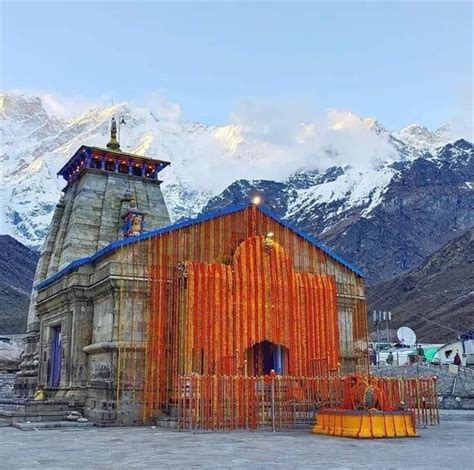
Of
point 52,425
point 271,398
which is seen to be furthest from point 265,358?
point 52,425

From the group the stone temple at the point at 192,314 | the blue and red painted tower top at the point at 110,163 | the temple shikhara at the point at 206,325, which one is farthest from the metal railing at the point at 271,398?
the blue and red painted tower top at the point at 110,163

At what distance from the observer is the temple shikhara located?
64.0 ft

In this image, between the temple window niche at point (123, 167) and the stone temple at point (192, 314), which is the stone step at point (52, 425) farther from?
the temple window niche at point (123, 167)

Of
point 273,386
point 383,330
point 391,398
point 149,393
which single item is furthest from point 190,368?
point 383,330

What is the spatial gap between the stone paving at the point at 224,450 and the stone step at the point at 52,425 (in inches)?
40.7

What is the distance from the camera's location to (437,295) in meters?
100

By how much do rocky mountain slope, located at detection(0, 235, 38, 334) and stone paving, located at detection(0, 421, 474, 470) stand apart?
68516mm

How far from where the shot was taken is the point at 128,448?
1388 cm

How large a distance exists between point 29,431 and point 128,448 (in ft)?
19.9

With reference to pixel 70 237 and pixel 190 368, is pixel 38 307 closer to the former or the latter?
pixel 70 237

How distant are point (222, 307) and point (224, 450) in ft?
30.6

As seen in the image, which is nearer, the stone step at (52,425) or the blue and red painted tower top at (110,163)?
the stone step at (52,425)

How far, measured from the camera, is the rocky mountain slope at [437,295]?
84688 millimetres

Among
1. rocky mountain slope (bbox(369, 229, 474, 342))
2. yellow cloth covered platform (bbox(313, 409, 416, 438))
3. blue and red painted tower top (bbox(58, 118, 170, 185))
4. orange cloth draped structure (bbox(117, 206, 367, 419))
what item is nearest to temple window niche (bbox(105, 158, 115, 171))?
blue and red painted tower top (bbox(58, 118, 170, 185))
